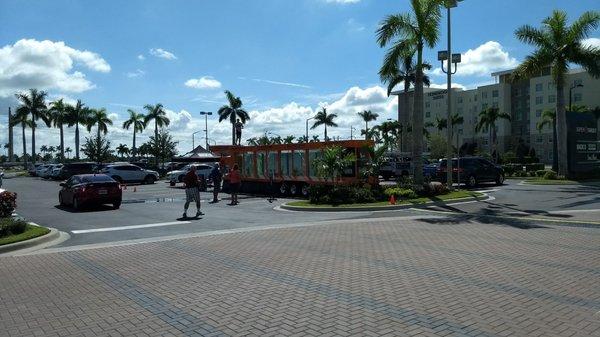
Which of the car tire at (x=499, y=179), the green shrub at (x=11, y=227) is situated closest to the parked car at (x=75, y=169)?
the car tire at (x=499, y=179)

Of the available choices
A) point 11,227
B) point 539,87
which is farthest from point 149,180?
point 539,87

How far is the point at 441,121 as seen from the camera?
323 feet

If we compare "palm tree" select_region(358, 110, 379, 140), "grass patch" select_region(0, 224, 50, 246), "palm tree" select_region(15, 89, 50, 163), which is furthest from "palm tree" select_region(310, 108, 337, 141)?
"grass patch" select_region(0, 224, 50, 246)

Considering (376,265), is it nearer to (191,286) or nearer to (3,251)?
(191,286)

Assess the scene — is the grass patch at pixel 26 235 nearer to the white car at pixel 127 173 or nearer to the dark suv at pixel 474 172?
the dark suv at pixel 474 172

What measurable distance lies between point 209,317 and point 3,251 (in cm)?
711

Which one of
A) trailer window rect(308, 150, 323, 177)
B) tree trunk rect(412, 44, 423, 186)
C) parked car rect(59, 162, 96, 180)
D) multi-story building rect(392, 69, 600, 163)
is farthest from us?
multi-story building rect(392, 69, 600, 163)

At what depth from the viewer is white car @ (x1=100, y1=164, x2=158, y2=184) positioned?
4069cm

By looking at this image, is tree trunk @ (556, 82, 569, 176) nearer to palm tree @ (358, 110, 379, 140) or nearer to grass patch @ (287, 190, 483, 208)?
grass patch @ (287, 190, 483, 208)

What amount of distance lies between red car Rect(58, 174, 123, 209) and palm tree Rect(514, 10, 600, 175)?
2572 centimetres

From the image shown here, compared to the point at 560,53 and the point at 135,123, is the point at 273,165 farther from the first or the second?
the point at 135,123

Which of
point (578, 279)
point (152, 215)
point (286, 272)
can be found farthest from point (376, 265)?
point (152, 215)

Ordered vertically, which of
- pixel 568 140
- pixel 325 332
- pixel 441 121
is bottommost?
pixel 325 332

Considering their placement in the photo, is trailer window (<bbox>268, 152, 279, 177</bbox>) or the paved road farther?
Result: trailer window (<bbox>268, 152, 279, 177</bbox>)
